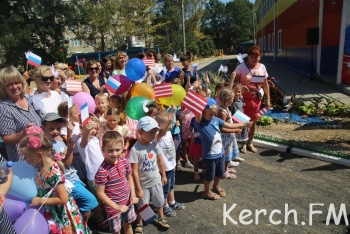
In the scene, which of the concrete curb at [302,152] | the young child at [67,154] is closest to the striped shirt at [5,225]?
the young child at [67,154]

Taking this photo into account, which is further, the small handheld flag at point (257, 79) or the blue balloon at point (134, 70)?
the small handheld flag at point (257, 79)

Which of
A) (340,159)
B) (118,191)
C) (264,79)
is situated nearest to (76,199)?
(118,191)

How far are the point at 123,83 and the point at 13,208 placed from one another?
285 cm

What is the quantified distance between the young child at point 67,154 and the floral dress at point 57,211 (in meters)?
0.30

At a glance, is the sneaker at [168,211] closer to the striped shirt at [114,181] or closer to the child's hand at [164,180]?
the child's hand at [164,180]

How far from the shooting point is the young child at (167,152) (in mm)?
3449

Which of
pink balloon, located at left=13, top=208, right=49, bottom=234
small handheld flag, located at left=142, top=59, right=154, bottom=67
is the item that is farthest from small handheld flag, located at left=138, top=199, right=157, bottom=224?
small handheld flag, located at left=142, top=59, right=154, bottom=67

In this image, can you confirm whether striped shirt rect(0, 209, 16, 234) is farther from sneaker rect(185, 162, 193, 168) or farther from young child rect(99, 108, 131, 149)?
sneaker rect(185, 162, 193, 168)

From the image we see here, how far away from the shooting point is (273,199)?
12.9 ft

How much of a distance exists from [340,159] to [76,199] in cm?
415

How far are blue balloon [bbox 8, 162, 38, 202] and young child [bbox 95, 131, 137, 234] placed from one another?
597 mm

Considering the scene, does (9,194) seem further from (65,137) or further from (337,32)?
(337,32)

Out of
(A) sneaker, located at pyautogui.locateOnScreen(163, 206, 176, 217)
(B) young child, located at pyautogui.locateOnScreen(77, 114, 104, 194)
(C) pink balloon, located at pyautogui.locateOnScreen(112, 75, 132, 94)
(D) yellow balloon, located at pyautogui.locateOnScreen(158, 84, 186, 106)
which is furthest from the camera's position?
(C) pink balloon, located at pyautogui.locateOnScreen(112, 75, 132, 94)

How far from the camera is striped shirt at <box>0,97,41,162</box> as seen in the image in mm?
2881
